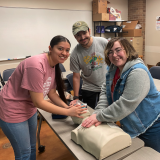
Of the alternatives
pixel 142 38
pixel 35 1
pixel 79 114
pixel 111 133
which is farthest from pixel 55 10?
pixel 111 133

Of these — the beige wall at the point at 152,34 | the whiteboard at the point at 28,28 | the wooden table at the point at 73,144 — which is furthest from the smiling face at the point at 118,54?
the beige wall at the point at 152,34

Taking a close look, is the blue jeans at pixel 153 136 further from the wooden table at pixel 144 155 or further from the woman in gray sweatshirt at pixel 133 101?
the wooden table at pixel 144 155

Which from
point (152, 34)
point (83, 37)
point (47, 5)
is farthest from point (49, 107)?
point (152, 34)

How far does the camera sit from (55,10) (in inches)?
173

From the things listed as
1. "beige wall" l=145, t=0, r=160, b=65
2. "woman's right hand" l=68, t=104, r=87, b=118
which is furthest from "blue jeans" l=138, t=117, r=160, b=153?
"beige wall" l=145, t=0, r=160, b=65

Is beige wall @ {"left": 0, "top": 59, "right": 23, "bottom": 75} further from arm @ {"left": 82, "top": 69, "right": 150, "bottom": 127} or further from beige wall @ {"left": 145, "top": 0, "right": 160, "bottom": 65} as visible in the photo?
beige wall @ {"left": 145, "top": 0, "right": 160, "bottom": 65}

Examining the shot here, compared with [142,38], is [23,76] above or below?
below

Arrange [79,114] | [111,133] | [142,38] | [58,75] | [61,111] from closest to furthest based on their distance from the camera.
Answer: [111,133] < [61,111] < [79,114] < [58,75] < [142,38]

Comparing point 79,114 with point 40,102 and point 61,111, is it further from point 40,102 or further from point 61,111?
point 40,102

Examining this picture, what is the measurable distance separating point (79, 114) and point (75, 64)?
933 millimetres

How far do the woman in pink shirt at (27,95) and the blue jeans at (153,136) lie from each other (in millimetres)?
486

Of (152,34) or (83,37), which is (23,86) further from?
(152,34)

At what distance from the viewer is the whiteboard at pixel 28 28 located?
3834mm

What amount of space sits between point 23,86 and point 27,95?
0.15 metres
